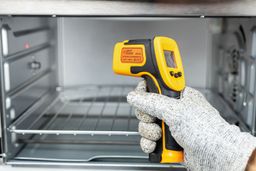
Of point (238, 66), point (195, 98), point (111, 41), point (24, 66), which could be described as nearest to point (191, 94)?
point (195, 98)

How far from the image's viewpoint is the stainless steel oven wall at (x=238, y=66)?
43.3 inches

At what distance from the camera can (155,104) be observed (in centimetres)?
85

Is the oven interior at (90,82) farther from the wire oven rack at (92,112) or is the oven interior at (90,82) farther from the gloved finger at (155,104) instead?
the gloved finger at (155,104)

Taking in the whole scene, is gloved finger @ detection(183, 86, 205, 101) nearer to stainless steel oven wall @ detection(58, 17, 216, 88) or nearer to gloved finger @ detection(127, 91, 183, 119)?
gloved finger @ detection(127, 91, 183, 119)

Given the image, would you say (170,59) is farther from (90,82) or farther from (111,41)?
(90,82)

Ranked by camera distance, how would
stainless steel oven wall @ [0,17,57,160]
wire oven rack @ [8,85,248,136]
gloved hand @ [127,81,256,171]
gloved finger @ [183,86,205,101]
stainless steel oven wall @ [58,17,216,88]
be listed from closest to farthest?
1. gloved hand @ [127,81,256,171]
2. gloved finger @ [183,86,205,101]
3. stainless steel oven wall @ [0,17,57,160]
4. wire oven rack @ [8,85,248,136]
5. stainless steel oven wall @ [58,17,216,88]

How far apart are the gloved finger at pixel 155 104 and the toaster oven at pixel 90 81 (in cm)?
19

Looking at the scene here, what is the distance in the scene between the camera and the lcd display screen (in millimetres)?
885

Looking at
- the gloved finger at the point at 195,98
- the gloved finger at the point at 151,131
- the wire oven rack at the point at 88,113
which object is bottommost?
the wire oven rack at the point at 88,113

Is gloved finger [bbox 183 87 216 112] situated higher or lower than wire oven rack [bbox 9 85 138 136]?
higher

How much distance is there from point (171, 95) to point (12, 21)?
1.94 ft

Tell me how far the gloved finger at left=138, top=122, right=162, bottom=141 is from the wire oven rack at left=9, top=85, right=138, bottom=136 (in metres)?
0.37

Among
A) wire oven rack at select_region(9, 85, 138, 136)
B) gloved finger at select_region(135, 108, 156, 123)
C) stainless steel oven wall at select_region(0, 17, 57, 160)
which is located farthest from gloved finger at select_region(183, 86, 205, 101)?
stainless steel oven wall at select_region(0, 17, 57, 160)

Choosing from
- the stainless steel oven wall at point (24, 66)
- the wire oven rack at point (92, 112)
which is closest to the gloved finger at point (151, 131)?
the wire oven rack at point (92, 112)
